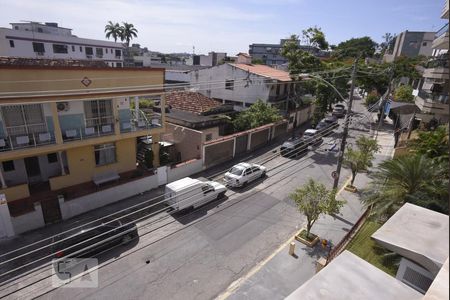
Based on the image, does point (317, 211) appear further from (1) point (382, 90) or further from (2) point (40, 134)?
(1) point (382, 90)

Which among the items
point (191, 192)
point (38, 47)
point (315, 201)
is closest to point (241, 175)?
point (191, 192)

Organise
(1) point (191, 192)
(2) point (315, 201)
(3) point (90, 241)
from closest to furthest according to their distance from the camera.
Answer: (3) point (90, 241) → (2) point (315, 201) → (1) point (191, 192)

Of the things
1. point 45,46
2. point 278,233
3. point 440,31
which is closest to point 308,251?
point 278,233

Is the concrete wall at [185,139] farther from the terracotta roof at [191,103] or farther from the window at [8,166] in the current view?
the window at [8,166]

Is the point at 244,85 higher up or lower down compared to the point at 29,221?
higher up

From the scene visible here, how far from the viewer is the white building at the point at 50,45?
42219 mm

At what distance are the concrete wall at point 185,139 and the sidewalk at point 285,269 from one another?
1109cm

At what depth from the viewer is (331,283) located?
257 inches

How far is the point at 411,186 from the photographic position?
13.3m

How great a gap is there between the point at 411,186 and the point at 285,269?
7.55 metres

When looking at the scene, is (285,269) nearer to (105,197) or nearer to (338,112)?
(105,197)

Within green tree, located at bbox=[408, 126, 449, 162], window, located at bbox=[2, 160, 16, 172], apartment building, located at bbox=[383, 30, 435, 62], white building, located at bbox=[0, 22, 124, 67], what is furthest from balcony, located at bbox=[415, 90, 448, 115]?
apartment building, located at bbox=[383, 30, 435, 62]

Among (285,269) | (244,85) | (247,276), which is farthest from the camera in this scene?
(244,85)

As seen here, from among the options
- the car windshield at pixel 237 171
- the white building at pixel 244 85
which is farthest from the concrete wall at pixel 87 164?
the white building at pixel 244 85
